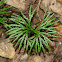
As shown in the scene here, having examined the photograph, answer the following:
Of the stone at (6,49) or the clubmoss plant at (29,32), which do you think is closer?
the clubmoss plant at (29,32)

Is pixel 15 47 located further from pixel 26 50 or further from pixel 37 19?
pixel 37 19

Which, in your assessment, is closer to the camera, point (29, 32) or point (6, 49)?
point (6, 49)

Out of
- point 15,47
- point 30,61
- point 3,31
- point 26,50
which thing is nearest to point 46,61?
point 30,61

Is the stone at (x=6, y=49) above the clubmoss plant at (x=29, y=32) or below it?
below

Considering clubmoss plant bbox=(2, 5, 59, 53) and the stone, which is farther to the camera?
the stone

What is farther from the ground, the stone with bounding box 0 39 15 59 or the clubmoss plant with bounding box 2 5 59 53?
the clubmoss plant with bounding box 2 5 59 53

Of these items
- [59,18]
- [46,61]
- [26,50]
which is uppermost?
[59,18]

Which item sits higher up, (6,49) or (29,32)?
(29,32)

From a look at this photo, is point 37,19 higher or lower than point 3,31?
higher
